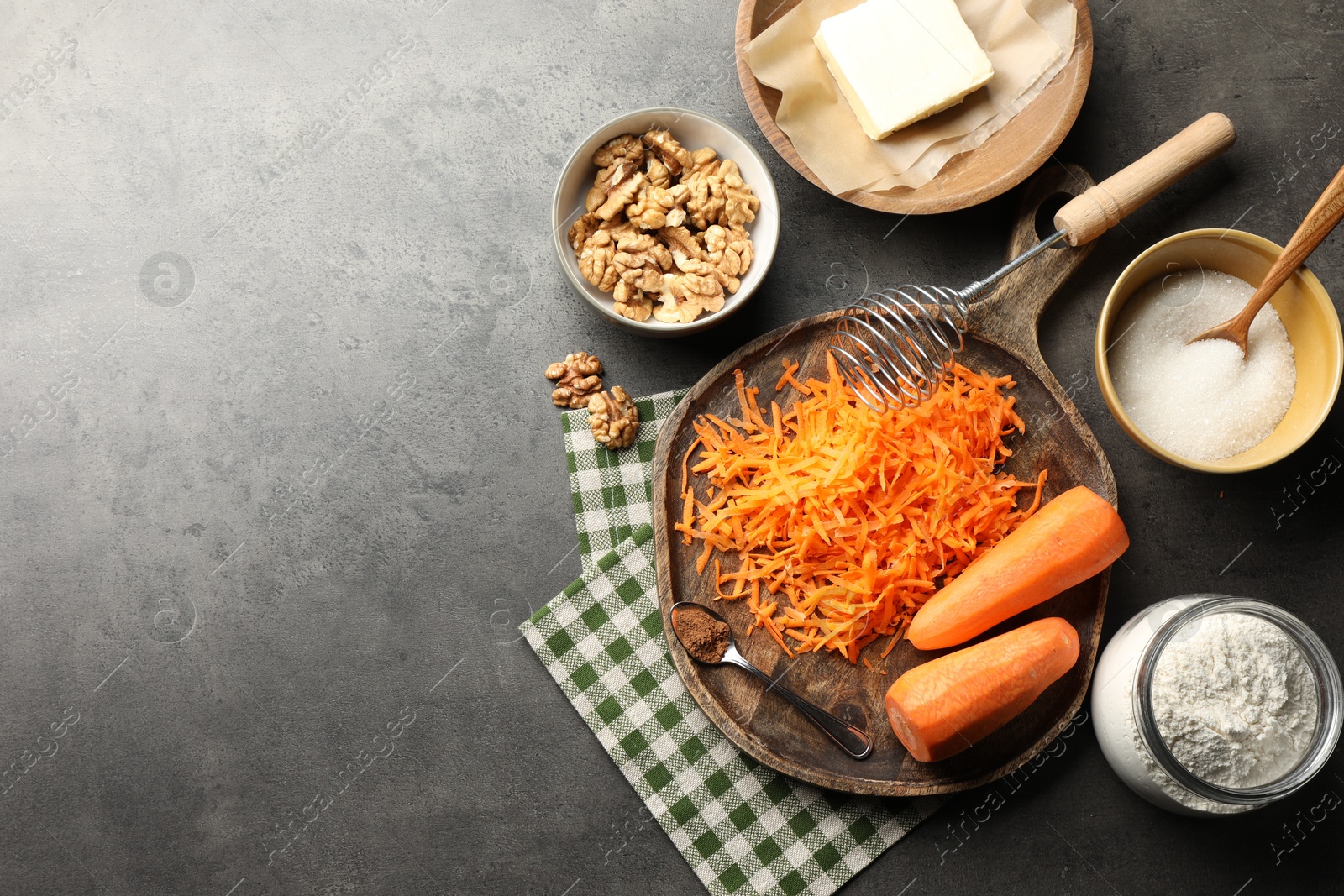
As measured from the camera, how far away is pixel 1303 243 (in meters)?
2.21

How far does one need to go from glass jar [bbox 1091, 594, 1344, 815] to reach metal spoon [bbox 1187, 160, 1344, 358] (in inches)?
31.4

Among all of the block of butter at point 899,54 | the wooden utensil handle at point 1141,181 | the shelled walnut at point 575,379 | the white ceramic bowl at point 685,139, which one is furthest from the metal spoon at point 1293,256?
the shelled walnut at point 575,379

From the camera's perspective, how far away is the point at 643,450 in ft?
8.72

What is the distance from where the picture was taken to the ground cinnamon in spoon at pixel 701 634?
2.37m

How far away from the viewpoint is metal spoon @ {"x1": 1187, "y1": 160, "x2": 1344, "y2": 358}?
215cm

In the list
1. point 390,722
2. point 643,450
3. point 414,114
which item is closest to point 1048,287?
point 643,450

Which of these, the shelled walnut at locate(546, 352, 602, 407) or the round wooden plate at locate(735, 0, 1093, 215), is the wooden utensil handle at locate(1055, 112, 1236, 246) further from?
the shelled walnut at locate(546, 352, 602, 407)

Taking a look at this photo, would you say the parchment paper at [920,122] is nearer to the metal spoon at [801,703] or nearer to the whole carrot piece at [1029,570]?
the whole carrot piece at [1029,570]

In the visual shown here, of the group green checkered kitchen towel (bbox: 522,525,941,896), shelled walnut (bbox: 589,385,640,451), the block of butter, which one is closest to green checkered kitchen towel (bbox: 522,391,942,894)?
green checkered kitchen towel (bbox: 522,525,941,896)

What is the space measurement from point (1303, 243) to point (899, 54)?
1.26 meters

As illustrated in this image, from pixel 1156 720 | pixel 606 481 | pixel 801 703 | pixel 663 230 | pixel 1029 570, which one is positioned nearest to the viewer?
pixel 1156 720

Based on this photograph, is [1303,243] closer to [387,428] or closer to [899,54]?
[899,54]

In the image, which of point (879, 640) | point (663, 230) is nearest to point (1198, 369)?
point (879, 640)

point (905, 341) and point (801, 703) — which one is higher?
point (905, 341)
